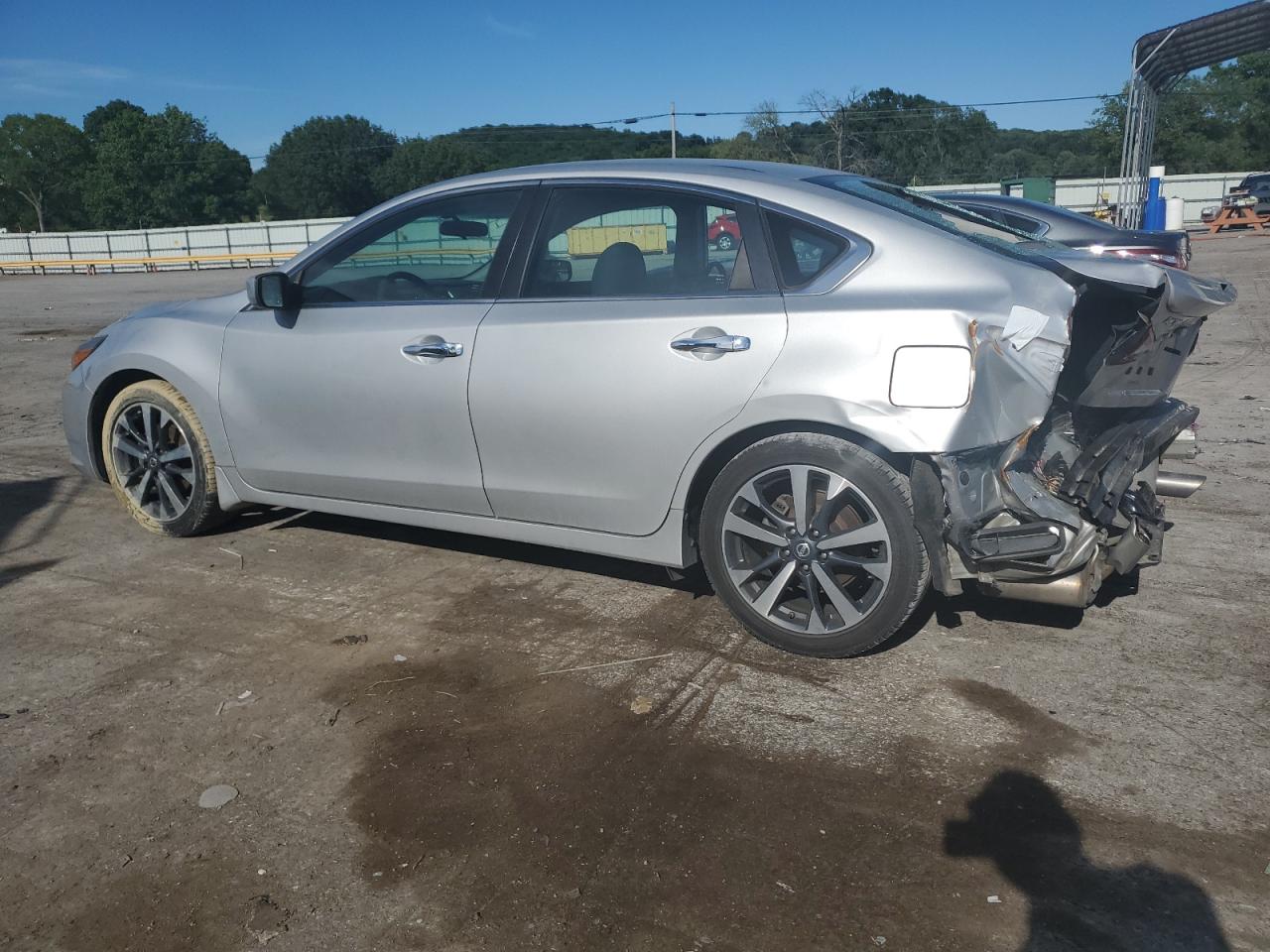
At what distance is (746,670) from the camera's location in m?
3.73

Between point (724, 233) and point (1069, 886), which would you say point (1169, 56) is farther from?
point (1069, 886)

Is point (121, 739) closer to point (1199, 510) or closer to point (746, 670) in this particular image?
point (746, 670)

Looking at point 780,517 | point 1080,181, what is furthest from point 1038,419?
point 1080,181

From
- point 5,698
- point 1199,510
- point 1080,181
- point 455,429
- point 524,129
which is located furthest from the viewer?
point 524,129

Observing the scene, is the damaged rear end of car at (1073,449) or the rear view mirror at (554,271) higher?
the rear view mirror at (554,271)

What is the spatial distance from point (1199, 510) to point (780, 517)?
299 cm

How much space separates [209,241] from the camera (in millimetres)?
53688

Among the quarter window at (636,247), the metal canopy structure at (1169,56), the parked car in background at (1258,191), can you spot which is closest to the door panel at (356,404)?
the quarter window at (636,247)

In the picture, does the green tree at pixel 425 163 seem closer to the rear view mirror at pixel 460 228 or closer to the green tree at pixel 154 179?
the green tree at pixel 154 179

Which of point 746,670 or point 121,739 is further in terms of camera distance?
point 746,670

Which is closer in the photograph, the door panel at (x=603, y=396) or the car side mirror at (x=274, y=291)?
the door panel at (x=603, y=396)

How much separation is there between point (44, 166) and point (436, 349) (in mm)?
105702

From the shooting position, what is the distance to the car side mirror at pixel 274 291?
463 centimetres

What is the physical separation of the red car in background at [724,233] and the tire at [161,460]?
108 inches
